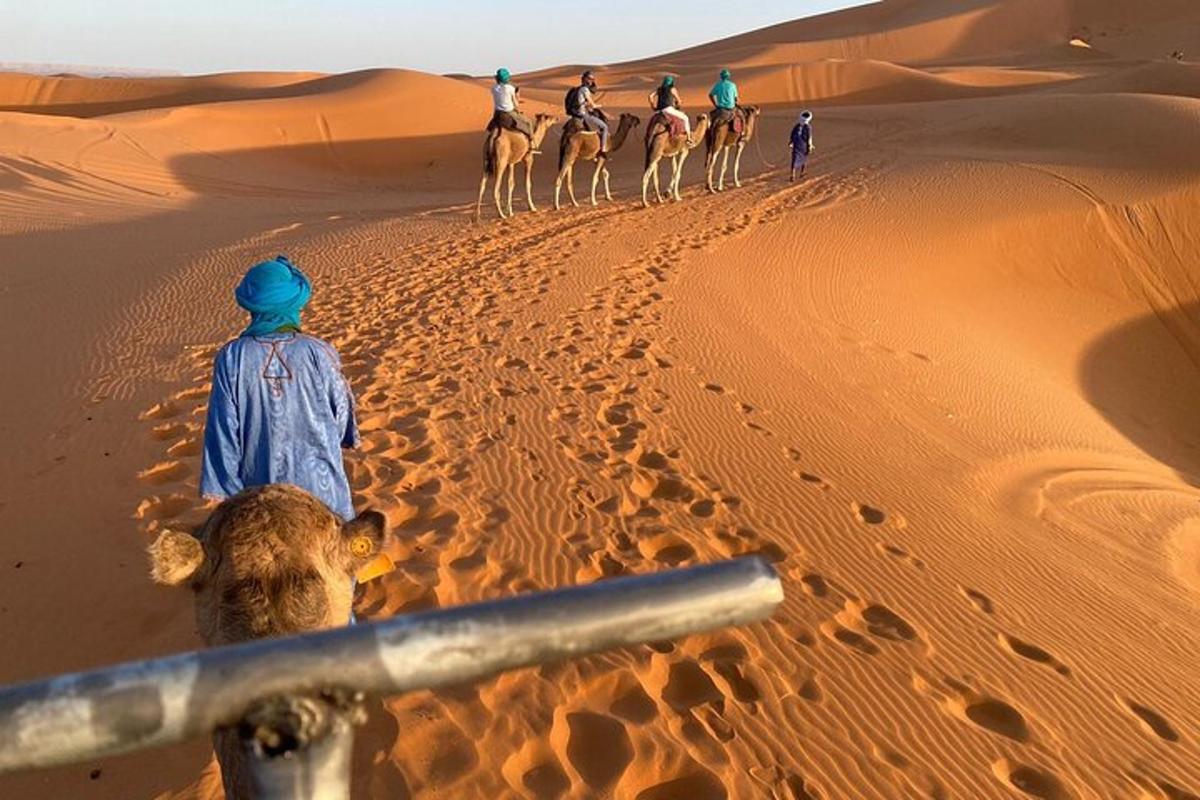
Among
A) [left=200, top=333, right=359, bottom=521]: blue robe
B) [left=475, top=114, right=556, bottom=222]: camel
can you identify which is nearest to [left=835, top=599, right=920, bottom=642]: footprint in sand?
[left=200, top=333, right=359, bottom=521]: blue robe

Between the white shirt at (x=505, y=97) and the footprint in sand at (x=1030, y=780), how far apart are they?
528 inches

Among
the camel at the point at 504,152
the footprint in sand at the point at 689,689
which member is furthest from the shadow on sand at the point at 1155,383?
the camel at the point at 504,152

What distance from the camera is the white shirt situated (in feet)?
47.9

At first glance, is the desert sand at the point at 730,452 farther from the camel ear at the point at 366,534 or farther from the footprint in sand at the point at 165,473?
the camel ear at the point at 366,534

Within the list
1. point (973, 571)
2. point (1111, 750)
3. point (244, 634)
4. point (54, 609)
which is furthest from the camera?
point (973, 571)

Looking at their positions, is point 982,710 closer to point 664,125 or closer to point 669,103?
point 664,125

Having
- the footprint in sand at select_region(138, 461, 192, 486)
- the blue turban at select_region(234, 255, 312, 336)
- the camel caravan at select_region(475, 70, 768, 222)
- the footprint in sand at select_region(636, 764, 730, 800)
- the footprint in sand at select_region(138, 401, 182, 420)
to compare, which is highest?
the camel caravan at select_region(475, 70, 768, 222)

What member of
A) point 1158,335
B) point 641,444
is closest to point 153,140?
point 641,444

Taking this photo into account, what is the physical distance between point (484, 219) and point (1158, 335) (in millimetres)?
11693

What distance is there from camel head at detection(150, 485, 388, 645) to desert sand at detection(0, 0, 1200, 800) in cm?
146

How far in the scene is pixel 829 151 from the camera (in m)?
22.3

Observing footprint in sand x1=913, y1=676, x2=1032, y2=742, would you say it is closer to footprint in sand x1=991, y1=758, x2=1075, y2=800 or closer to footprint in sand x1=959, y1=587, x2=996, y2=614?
footprint in sand x1=991, y1=758, x2=1075, y2=800

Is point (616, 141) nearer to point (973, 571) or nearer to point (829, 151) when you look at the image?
point (829, 151)

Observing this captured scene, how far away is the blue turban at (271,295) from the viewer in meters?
3.04
